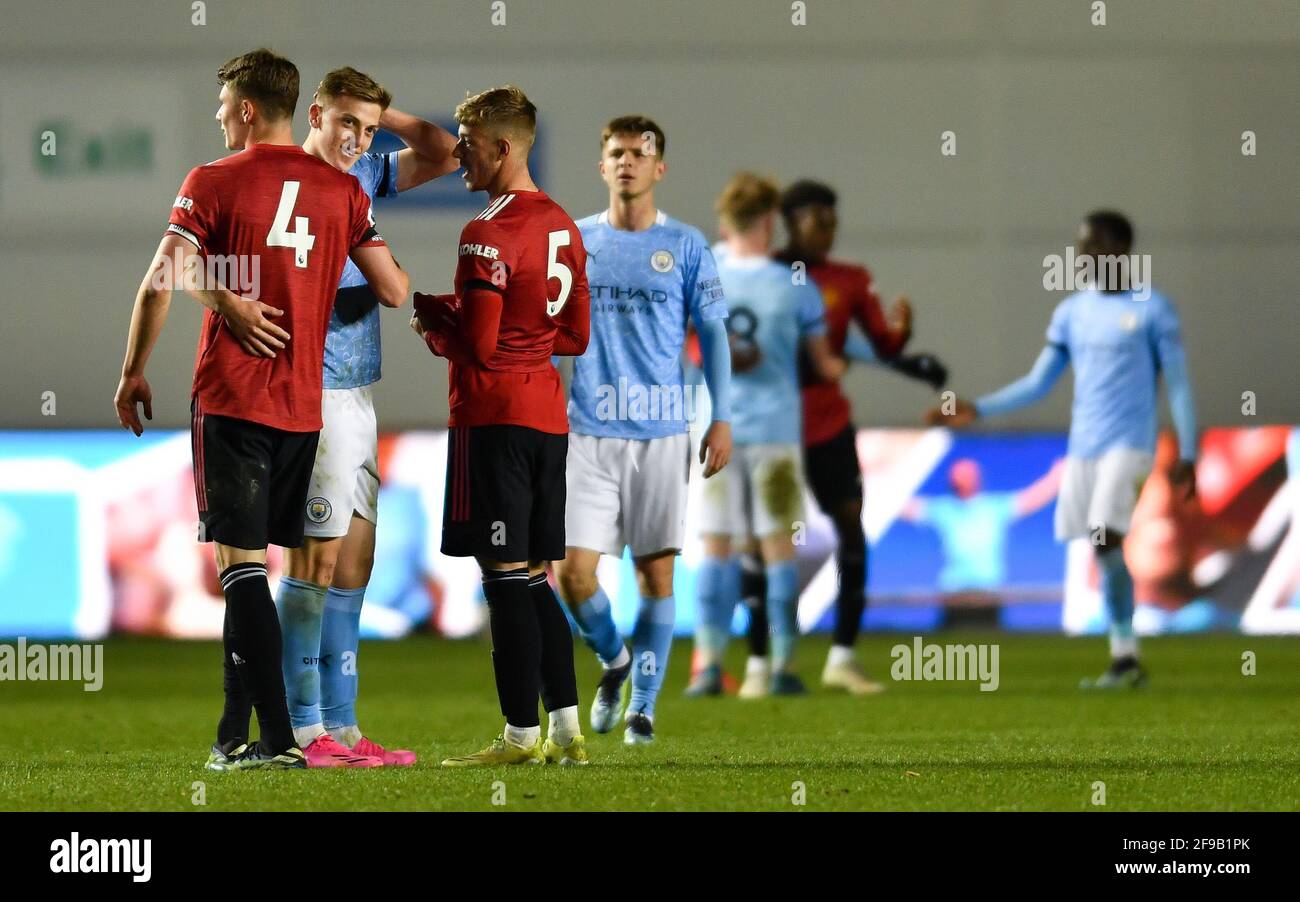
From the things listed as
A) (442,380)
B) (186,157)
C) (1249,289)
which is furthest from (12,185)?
(1249,289)

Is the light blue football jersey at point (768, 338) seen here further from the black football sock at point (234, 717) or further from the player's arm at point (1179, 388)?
the black football sock at point (234, 717)

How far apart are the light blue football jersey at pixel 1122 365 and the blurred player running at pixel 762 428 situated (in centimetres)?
116

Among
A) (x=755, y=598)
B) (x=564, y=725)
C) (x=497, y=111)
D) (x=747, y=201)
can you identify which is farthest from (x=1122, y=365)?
(x=497, y=111)

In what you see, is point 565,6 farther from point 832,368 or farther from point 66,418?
point 832,368

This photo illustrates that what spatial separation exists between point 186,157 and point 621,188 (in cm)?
908

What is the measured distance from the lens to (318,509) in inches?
209

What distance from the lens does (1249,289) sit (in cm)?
1507

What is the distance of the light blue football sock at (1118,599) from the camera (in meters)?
8.64

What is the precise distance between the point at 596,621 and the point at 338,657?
97 cm

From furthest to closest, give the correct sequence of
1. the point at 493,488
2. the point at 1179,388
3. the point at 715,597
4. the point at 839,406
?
the point at 839,406 < the point at 1179,388 < the point at 715,597 < the point at 493,488

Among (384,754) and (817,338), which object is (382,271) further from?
(817,338)

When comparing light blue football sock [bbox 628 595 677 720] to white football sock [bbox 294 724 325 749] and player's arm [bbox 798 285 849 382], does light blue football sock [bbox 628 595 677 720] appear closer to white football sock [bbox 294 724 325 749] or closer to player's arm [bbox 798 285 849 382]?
white football sock [bbox 294 724 325 749]

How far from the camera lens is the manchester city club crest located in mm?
5316

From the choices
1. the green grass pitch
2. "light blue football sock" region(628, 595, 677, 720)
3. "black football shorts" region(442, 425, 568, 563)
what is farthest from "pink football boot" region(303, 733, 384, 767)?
"light blue football sock" region(628, 595, 677, 720)
